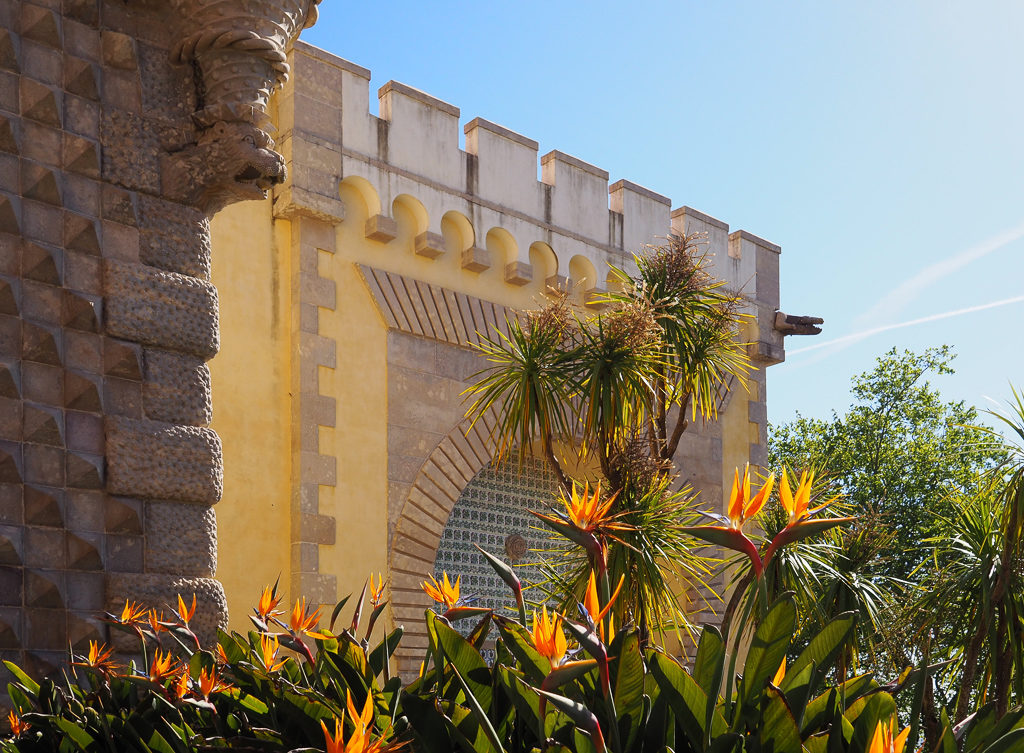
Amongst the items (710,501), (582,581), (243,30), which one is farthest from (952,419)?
(243,30)

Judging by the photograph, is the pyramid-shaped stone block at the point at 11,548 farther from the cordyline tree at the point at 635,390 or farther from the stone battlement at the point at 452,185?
the stone battlement at the point at 452,185

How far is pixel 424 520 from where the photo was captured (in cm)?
948

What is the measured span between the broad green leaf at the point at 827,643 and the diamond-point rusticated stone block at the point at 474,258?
867cm

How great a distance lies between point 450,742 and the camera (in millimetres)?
1576

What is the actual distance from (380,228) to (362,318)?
2.49 ft

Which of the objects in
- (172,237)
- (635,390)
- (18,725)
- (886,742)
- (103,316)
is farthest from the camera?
(635,390)

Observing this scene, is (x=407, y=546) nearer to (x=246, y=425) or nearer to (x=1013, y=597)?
(x=246, y=425)

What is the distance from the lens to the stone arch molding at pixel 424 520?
921 cm

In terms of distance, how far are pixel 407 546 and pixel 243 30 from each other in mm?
5826

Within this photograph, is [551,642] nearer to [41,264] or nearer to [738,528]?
[738,528]

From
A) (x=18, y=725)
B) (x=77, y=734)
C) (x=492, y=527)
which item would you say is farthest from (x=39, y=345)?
(x=492, y=527)

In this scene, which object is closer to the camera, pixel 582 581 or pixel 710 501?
pixel 582 581

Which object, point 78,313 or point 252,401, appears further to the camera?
point 252,401

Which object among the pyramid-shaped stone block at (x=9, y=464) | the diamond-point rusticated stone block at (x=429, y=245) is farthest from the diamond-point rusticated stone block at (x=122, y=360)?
the diamond-point rusticated stone block at (x=429, y=245)
